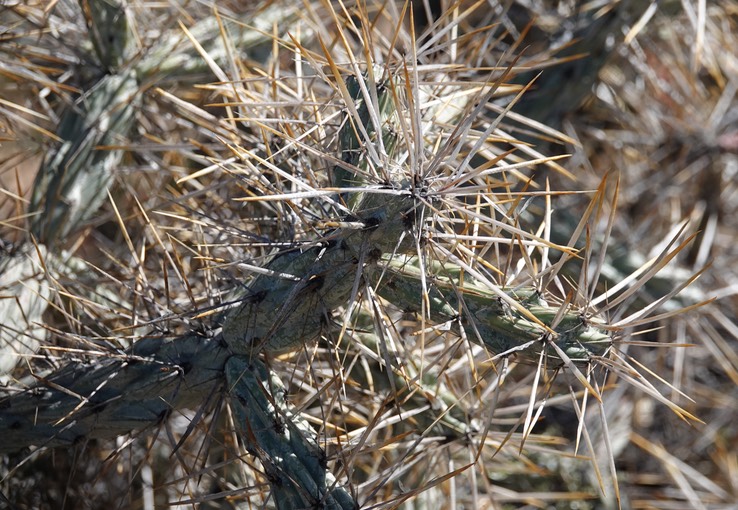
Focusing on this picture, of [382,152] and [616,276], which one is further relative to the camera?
[616,276]

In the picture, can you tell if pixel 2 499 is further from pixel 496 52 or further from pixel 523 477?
pixel 496 52

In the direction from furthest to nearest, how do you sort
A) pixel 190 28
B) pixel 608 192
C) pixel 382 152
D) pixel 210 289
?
1. pixel 608 192
2. pixel 190 28
3. pixel 210 289
4. pixel 382 152

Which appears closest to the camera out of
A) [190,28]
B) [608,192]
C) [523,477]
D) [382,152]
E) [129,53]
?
[382,152]

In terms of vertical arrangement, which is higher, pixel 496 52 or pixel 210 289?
pixel 496 52

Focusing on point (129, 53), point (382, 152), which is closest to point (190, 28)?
point (129, 53)

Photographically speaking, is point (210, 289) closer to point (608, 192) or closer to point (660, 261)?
point (660, 261)

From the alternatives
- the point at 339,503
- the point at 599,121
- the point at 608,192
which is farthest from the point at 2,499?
the point at 599,121

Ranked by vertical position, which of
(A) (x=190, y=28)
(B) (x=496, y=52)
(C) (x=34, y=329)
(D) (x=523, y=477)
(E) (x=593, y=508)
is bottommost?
(E) (x=593, y=508)

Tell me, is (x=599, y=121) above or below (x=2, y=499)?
above

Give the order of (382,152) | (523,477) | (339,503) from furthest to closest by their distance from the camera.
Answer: (523,477)
(339,503)
(382,152)
